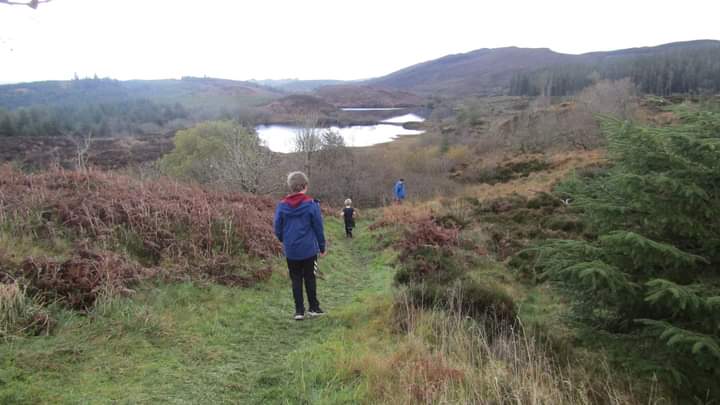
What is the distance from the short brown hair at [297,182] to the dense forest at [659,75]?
3589 inches

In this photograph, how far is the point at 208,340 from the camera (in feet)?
17.4

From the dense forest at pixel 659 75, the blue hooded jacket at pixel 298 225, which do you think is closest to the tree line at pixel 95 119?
the blue hooded jacket at pixel 298 225

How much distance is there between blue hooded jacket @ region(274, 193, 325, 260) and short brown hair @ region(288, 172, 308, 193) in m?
0.08

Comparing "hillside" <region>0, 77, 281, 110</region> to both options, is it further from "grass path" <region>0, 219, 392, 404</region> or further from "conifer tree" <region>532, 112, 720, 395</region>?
"conifer tree" <region>532, 112, 720, 395</region>

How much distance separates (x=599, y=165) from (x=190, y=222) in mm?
28623

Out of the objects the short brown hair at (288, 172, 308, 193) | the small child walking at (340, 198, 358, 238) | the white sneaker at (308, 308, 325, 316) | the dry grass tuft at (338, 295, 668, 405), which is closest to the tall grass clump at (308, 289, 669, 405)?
the dry grass tuft at (338, 295, 668, 405)

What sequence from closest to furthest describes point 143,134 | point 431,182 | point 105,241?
point 105,241
point 431,182
point 143,134

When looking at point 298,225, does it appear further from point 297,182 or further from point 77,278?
point 77,278

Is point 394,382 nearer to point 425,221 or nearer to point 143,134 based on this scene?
point 425,221

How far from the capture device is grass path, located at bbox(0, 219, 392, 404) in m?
3.98

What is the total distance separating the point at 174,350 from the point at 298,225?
2105 mm

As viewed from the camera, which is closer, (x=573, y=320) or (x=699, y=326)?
(x=699, y=326)

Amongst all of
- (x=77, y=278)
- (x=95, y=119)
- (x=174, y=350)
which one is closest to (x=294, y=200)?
(x=174, y=350)

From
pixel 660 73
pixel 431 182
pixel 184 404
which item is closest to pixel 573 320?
pixel 184 404
